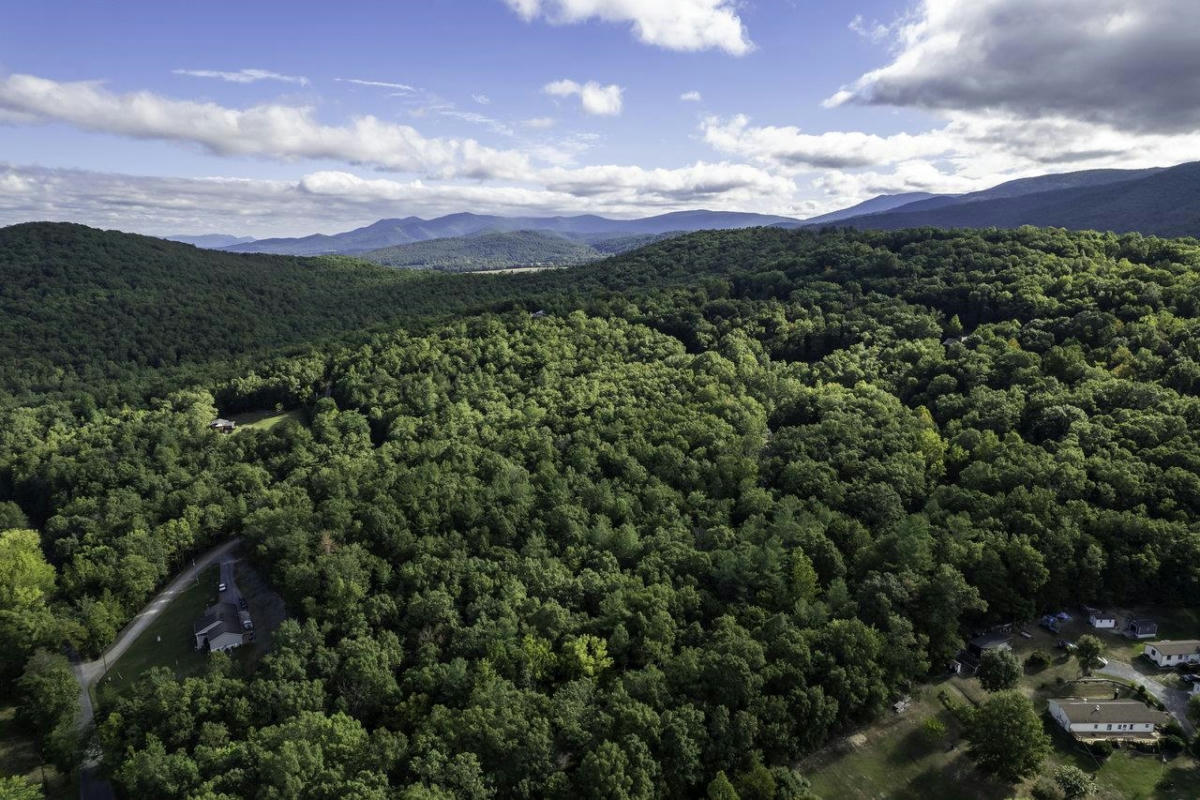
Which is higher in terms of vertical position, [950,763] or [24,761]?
[950,763]

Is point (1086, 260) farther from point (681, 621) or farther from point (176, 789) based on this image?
point (176, 789)

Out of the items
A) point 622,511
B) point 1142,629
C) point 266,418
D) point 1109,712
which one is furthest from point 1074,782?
point 266,418

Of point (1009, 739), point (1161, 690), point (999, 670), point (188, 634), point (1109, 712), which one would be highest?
point (999, 670)

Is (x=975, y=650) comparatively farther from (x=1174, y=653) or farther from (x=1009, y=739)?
(x=1174, y=653)

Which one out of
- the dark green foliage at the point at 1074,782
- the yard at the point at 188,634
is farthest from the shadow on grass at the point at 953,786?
the yard at the point at 188,634

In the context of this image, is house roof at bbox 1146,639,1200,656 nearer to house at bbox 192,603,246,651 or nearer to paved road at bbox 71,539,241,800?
house at bbox 192,603,246,651

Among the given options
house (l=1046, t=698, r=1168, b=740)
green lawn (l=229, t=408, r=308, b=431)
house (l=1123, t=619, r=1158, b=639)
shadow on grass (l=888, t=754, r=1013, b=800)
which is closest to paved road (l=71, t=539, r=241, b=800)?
green lawn (l=229, t=408, r=308, b=431)
